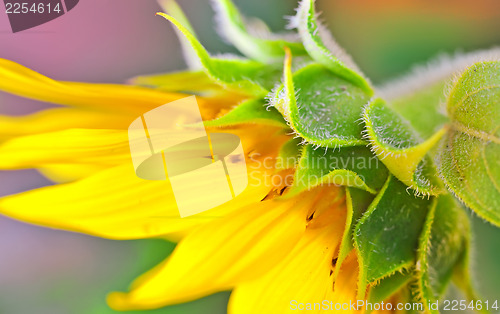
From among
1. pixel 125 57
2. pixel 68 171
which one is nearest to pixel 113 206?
pixel 68 171

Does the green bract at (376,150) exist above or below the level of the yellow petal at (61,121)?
below

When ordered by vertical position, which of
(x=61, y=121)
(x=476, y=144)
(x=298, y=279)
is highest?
(x=61, y=121)

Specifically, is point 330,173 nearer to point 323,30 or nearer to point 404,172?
point 404,172

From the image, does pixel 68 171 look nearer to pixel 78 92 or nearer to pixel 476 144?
pixel 78 92

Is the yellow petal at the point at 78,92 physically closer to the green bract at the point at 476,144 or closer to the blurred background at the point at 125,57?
the blurred background at the point at 125,57

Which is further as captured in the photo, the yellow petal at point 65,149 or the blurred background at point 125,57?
the blurred background at point 125,57

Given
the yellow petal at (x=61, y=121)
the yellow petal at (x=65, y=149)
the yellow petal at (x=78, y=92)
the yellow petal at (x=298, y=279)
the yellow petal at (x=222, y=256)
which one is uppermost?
the yellow petal at (x=78, y=92)

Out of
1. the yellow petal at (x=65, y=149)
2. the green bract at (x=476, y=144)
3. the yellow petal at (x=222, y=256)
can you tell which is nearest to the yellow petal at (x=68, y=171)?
the yellow petal at (x=65, y=149)
